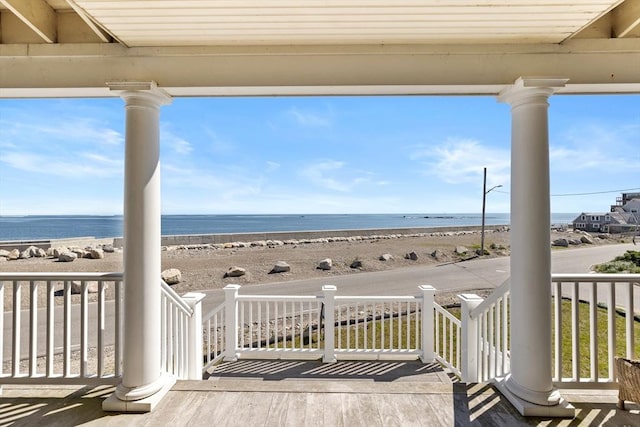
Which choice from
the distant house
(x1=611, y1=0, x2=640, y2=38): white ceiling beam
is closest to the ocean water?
the distant house

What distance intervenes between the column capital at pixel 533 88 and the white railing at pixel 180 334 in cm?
285

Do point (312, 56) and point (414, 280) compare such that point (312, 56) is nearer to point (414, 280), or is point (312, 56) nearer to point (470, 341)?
point (470, 341)

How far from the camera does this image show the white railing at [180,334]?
7.94 feet

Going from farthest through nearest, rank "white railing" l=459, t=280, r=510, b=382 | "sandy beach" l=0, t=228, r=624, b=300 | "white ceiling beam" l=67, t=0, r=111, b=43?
"sandy beach" l=0, t=228, r=624, b=300 < "white railing" l=459, t=280, r=510, b=382 < "white ceiling beam" l=67, t=0, r=111, b=43

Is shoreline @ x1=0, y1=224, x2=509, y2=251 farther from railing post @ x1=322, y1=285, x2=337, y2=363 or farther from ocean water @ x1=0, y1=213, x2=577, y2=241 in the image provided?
railing post @ x1=322, y1=285, x2=337, y2=363

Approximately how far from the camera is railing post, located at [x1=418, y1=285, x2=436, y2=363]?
3688 millimetres

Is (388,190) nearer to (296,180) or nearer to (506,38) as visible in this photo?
(296,180)

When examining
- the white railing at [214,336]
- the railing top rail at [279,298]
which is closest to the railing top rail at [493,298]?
the railing top rail at [279,298]

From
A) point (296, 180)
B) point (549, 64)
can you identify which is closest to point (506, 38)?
point (549, 64)

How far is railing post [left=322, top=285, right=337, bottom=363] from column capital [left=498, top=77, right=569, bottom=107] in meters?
2.53

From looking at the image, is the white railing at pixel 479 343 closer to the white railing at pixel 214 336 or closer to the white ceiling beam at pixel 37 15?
the white railing at pixel 214 336

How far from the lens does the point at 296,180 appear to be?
45156 mm

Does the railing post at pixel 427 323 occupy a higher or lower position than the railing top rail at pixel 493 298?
lower

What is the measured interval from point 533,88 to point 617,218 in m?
19.1
